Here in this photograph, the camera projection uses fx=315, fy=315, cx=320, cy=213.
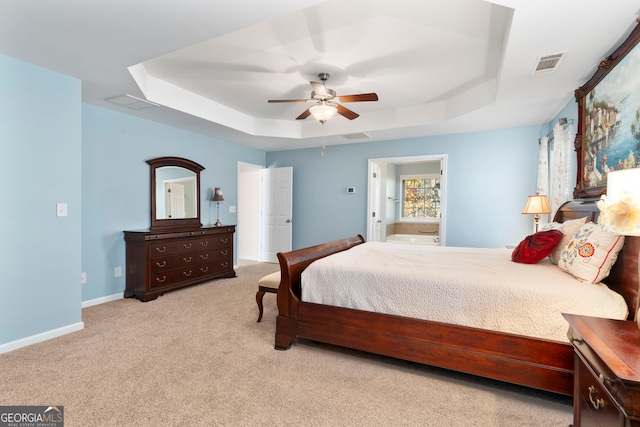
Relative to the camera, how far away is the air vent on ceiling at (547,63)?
246 cm

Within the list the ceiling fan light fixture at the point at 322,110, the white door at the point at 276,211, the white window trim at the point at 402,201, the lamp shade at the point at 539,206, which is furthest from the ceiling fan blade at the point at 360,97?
the white window trim at the point at 402,201

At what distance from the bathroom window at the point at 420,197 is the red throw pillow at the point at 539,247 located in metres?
5.75

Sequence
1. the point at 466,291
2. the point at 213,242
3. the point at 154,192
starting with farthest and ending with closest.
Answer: the point at 213,242 → the point at 154,192 → the point at 466,291

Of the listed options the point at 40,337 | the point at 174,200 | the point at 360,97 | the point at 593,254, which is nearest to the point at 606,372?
the point at 593,254

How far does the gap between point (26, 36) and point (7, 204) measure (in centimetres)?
131

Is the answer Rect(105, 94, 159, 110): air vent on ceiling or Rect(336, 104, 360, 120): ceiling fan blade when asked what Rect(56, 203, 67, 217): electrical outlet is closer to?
Rect(105, 94, 159, 110): air vent on ceiling

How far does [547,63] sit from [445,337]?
2338 mm

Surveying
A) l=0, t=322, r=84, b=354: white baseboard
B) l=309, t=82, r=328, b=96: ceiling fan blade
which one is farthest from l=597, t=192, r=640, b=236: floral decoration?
l=0, t=322, r=84, b=354: white baseboard

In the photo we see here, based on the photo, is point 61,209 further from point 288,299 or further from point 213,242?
point 288,299

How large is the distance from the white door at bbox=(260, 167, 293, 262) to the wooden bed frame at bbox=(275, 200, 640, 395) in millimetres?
3587

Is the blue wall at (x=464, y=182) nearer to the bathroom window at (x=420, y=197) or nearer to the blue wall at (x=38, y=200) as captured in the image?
the bathroom window at (x=420, y=197)

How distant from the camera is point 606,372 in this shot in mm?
967

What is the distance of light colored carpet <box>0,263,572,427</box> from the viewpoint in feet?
5.83

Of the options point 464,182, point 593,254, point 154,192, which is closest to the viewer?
point 593,254
